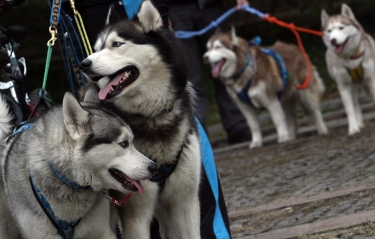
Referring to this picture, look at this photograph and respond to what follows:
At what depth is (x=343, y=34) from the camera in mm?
10461

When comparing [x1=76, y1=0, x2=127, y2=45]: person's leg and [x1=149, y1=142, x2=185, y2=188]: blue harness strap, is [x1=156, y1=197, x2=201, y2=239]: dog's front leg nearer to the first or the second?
[x1=149, y1=142, x2=185, y2=188]: blue harness strap

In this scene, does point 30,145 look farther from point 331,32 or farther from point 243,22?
point 243,22

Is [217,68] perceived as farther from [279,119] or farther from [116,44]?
[116,44]

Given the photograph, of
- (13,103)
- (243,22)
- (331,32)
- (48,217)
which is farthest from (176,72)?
(243,22)

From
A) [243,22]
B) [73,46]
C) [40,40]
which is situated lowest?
[243,22]

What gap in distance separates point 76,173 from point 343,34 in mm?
7344

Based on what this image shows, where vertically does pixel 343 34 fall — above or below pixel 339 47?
above

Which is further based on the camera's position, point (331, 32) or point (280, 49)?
point (280, 49)

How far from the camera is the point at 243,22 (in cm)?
1862

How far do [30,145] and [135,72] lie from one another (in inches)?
28.5

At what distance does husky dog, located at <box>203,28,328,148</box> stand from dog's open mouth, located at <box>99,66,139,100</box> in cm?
665

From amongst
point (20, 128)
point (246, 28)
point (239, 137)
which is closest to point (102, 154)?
point (20, 128)

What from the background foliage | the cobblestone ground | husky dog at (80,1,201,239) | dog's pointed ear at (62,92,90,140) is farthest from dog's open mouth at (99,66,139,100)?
the background foliage

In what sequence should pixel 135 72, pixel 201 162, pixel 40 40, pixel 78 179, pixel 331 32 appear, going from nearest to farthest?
pixel 78 179
pixel 135 72
pixel 201 162
pixel 331 32
pixel 40 40
